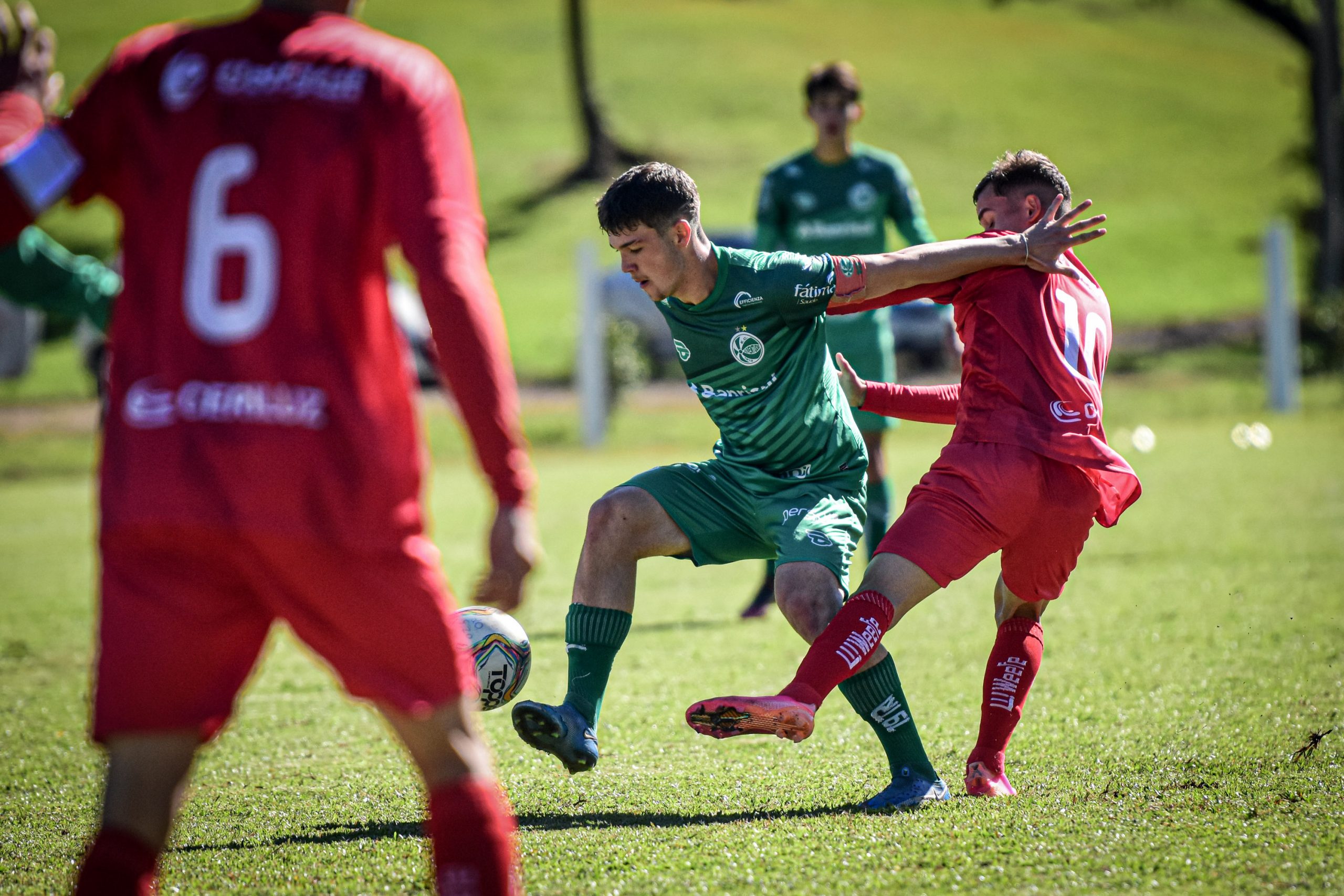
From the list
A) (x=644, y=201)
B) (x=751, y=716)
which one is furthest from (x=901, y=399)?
(x=751, y=716)

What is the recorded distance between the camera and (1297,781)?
386 cm

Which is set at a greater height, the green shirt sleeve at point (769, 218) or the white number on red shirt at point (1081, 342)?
the white number on red shirt at point (1081, 342)

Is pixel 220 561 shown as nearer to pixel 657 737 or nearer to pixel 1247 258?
pixel 657 737

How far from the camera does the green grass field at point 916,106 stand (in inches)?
1571

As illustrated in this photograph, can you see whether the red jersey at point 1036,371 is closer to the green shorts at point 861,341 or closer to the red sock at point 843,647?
the red sock at point 843,647

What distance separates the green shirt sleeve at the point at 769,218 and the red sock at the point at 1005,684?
366cm

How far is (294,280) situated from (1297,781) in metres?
3.14

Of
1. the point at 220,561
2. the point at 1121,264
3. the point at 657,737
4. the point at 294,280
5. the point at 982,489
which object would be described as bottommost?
the point at 1121,264

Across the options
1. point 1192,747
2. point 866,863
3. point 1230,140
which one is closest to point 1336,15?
point 1192,747

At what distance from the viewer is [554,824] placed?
12.4 ft

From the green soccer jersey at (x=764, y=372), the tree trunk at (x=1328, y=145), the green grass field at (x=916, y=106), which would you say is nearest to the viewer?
the green soccer jersey at (x=764, y=372)

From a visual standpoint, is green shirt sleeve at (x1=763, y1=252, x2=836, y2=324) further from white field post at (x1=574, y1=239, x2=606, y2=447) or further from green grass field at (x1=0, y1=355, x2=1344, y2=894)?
white field post at (x1=574, y1=239, x2=606, y2=447)

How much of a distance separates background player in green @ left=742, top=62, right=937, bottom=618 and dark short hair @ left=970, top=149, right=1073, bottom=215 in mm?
2952

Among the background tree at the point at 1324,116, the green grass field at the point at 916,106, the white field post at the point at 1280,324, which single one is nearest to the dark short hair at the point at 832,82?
the white field post at the point at 1280,324
